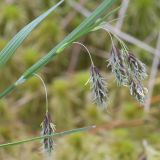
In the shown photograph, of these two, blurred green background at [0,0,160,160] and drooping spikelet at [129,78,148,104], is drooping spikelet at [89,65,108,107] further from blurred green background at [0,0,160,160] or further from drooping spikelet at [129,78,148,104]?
blurred green background at [0,0,160,160]

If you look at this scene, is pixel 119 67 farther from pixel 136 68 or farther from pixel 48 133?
pixel 48 133

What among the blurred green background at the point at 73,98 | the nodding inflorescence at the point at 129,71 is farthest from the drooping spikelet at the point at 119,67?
the blurred green background at the point at 73,98

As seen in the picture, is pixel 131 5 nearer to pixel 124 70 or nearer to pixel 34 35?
pixel 34 35

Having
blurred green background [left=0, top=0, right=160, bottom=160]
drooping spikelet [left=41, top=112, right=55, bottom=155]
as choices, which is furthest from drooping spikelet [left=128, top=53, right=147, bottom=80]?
blurred green background [left=0, top=0, right=160, bottom=160]

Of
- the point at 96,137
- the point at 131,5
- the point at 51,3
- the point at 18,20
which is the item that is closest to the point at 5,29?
the point at 18,20

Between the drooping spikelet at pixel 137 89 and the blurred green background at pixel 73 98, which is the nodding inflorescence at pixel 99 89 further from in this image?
the blurred green background at pixel 73 98

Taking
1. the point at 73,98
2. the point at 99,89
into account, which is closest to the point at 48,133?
the point at 99,89
